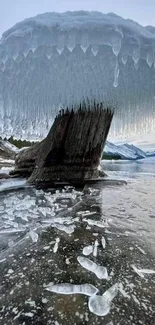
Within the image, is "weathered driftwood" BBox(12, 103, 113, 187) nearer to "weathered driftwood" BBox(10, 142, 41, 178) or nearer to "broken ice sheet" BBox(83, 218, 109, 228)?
"weathered driftwood" BBox(10, 142, 41, 178)

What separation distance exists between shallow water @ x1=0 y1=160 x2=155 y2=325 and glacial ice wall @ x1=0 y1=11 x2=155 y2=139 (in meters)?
16.2

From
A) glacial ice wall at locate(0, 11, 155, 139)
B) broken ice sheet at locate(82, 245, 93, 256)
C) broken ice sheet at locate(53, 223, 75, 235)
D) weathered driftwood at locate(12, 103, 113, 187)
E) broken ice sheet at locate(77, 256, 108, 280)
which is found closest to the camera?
broken ice sheet at locate(77, 256, 108, 280)

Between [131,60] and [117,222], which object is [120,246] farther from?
[131,60]

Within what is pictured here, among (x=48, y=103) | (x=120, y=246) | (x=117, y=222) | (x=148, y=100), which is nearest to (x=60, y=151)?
(x=117, y=222)

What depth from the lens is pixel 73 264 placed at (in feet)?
10.3

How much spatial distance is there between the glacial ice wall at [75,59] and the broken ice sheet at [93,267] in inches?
709

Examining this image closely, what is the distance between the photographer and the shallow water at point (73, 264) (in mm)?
2180

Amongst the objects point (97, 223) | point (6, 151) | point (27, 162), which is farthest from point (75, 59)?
point (6, 151)

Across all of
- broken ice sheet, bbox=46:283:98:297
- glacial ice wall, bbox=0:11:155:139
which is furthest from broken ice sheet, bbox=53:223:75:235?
glacial ice wall, bbox=0:11:155:139

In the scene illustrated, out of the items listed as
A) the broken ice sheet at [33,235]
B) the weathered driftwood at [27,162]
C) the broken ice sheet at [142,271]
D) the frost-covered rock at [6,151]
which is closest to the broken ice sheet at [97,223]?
the broken ice sheet at [33,235]

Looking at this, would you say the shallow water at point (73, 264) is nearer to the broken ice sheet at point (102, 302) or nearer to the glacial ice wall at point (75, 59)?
the broken ice sheet at point (102, 302)

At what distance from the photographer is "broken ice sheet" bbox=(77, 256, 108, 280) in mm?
2846

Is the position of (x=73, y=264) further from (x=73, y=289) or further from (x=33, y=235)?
(x=33, y=235)

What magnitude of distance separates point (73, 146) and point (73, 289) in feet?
34.8
